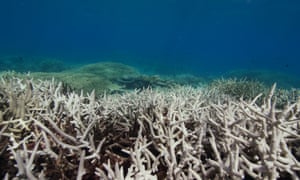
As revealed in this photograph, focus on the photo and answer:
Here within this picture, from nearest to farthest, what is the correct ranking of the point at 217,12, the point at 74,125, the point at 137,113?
the point at 74,125
the point at 137,113
the point at 217,12

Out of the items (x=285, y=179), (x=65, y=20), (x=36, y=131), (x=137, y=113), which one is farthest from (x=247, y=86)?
(x=65, y=20)

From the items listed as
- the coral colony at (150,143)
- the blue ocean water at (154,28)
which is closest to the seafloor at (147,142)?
the coral colony at (150,143)

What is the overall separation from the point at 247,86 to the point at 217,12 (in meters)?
94.7

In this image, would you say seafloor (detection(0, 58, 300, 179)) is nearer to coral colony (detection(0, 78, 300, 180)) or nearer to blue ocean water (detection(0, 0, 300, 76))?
coral colony (detection(0, 78, 300, 180))

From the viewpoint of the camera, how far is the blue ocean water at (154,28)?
330 feet

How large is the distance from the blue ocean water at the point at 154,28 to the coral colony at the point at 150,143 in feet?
275

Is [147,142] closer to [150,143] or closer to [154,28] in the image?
[150,143]

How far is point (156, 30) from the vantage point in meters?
182

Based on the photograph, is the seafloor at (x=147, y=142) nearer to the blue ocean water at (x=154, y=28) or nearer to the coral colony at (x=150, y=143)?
the coral colony at (x=150, y=143)

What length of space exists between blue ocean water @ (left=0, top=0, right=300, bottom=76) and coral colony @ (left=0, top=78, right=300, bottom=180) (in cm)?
8383

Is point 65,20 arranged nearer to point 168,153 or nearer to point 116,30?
point 116,30

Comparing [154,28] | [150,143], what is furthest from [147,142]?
[154,28]

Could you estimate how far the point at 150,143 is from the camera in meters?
1.98

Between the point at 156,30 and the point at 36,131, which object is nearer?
the point at 36,131
